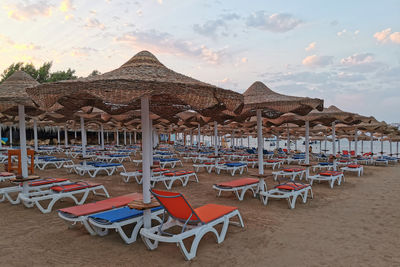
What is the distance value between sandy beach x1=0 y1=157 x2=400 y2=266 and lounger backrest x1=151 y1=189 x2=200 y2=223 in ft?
1.33

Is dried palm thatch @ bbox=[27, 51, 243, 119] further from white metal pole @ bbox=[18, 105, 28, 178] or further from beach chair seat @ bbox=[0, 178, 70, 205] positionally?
beach chair seat @ bbox=[0, 178, 70, 205]

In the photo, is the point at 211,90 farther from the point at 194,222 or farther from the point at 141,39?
the point at 141,39

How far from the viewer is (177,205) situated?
3.34 m

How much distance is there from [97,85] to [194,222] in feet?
6.82

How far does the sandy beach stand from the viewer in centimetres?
301

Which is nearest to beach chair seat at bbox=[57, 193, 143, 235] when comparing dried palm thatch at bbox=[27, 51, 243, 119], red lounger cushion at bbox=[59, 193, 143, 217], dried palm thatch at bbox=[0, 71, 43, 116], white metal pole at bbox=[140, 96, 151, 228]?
red lounger cushion at bbox=[59, 193, 143, 217]

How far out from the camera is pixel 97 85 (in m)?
2.88

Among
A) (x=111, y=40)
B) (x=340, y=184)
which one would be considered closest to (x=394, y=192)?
(x=340, y=184)

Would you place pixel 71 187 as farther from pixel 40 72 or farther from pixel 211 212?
pixel 40 72

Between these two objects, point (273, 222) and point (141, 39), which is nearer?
point (273, 222)

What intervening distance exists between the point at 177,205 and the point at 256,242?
48.1 inches

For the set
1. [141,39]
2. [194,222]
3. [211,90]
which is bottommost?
[194,222]

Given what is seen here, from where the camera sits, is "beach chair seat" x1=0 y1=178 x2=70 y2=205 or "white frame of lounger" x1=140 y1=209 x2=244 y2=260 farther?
"beach chair seat" x1=0 y1=178 x2=70 y2=205

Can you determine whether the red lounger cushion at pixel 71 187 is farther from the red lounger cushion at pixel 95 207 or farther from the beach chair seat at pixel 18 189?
the red lounger cushion at pixel 95 207
